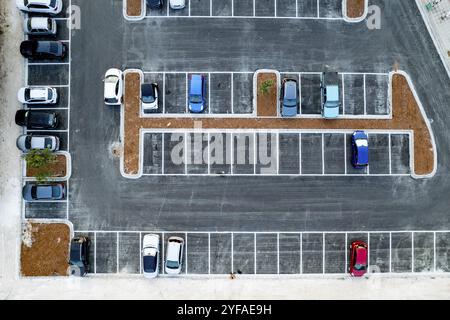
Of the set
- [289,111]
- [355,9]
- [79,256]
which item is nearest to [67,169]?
[79,256]

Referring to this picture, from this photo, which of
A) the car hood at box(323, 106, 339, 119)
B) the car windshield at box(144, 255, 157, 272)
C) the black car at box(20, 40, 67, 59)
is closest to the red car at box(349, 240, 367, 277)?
the car hood at box(323, 106, 339, 119)

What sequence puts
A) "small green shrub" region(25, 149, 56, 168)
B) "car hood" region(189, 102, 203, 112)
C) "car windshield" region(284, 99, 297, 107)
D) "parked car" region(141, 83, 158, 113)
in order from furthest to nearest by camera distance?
"car hood" region(189, 102, 203, 112), "car windshield" region(284, 99, 297, 107), "parked car" region(141, 83, 158, 113), "small green shrub" region(25, 149, 56, 168)

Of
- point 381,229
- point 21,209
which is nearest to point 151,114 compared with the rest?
point 21,209

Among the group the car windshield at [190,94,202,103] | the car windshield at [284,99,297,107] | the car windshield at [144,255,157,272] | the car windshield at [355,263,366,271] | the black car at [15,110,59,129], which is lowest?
the car windshield at [355,263,366,271]

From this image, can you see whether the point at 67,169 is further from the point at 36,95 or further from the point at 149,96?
the point at 149,96

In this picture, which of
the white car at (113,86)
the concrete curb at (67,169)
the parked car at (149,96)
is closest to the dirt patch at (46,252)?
the concrete curb at (67,169)

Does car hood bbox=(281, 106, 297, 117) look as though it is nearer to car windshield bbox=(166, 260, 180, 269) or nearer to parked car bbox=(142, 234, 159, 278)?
parked car bbox=(142, 234, 159, 278)

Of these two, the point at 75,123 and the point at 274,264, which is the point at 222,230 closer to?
the point at 274,264
